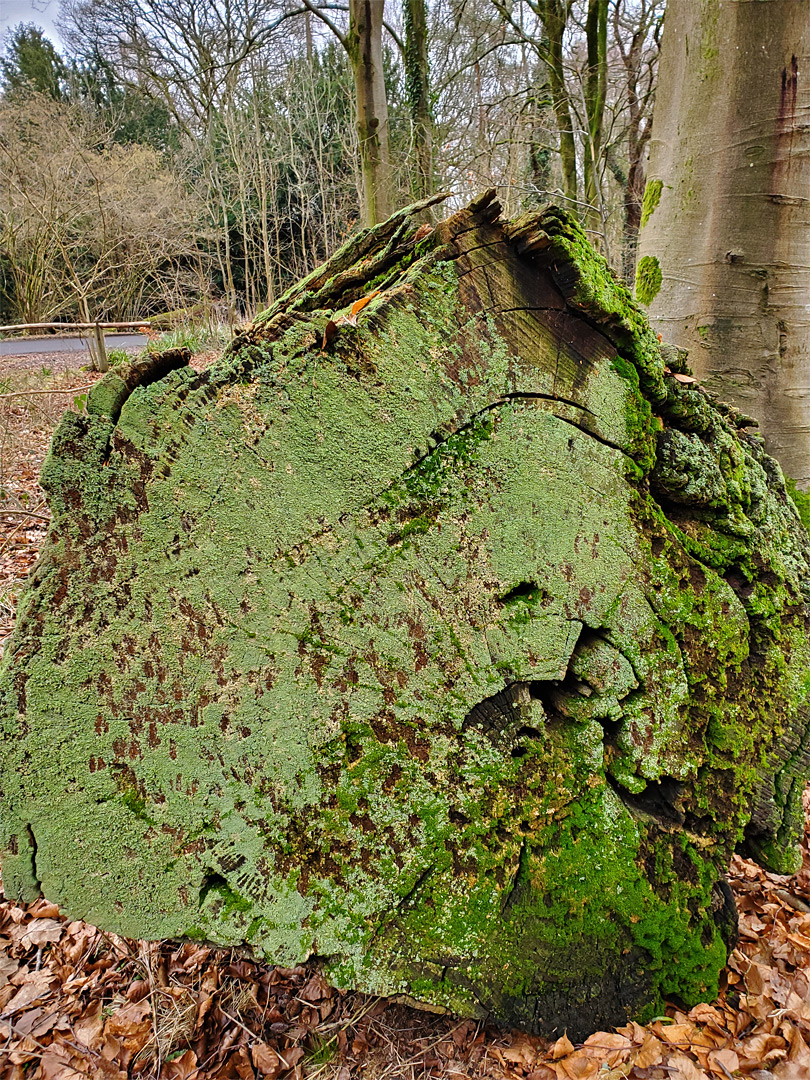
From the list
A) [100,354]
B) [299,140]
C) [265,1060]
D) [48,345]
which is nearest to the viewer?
[265,1060]

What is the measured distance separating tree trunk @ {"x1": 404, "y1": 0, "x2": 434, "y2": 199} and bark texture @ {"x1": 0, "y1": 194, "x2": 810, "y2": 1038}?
944cm

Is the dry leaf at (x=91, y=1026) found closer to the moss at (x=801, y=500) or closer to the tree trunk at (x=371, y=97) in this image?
the moss at (x=801, y=500)

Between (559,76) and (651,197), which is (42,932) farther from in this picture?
(559,76)

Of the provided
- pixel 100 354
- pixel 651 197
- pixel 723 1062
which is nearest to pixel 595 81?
pixel 651 197

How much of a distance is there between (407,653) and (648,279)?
2.20 metres

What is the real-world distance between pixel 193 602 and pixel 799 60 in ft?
9.73

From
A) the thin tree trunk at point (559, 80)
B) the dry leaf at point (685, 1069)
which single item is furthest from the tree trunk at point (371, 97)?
the dry leaf at point (685, 1069)

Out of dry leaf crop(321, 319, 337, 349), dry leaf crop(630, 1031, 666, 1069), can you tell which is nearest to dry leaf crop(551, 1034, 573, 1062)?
dry leaf crop(630, 1031, 666, 1069)

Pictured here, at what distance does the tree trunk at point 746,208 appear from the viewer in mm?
2434

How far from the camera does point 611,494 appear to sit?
61.1 inches

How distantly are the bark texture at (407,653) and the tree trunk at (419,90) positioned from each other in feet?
31.0

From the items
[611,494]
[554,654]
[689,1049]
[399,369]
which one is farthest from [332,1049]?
[399,369]

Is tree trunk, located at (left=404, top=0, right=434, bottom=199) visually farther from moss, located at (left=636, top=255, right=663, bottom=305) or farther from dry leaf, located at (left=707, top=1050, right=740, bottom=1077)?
dry leaf, located at (left=707, top=1050, right=740, bottom=1077)

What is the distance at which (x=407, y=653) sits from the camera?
4.85ft
